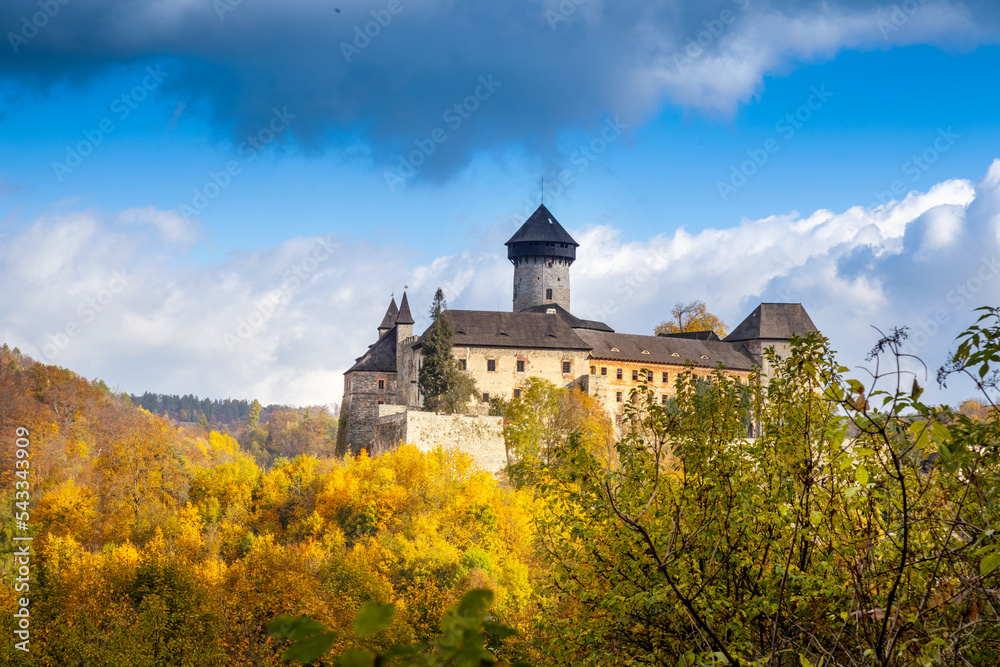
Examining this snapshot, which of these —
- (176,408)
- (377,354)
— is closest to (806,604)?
(377,354)

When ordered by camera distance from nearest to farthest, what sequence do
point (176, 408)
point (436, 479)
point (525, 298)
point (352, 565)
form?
point (352, 565) < point (436, 479) < point (525, 298) < point (176, 408)

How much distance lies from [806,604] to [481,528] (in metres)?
28.3

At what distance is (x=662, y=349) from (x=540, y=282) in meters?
12.3

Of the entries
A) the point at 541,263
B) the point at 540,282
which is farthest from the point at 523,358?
the point at 541,263

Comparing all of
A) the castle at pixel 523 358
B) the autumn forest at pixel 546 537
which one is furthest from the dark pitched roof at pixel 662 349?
the autumn forest at pixel 546 537

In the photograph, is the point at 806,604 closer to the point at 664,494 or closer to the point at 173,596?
the point at 664,494

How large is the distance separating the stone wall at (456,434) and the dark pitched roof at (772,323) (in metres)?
→ 21.8

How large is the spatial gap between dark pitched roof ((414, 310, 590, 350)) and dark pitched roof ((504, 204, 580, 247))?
13641mm

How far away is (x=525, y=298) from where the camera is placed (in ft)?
210

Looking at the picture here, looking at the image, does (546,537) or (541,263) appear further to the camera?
(541,263)

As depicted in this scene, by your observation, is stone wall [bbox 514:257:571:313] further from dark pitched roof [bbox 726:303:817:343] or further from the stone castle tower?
dark pitched roof [bbox 726:303:817:343]

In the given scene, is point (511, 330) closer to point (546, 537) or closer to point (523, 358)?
point (523, 358)

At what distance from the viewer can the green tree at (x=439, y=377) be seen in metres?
44.0

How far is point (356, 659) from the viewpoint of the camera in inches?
88.6
